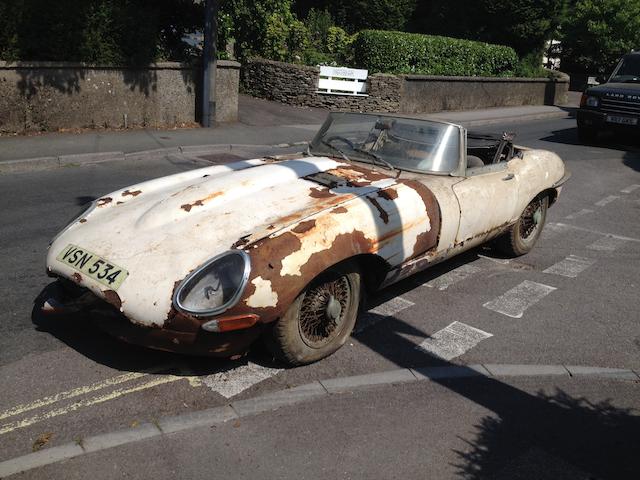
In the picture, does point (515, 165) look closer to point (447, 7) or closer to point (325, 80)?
point (325, 80)

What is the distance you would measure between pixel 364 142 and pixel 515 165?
5.38ft

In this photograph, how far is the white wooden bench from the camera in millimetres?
18297

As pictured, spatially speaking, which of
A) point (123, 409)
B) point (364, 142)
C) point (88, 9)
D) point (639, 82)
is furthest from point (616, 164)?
point (123, 409)

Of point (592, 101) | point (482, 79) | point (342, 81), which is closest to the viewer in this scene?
point (592, 101)

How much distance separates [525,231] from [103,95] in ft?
30.5

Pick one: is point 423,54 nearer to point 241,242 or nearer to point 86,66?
point 86,66

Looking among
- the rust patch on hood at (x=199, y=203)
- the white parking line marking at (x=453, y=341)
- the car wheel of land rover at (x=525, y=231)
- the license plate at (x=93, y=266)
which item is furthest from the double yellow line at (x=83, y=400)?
the car wheel of land rover at (x=525, y=231)

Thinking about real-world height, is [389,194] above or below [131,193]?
above

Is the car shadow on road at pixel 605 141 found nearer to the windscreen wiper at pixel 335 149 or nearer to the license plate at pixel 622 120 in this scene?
the license plate at pixel 622 120

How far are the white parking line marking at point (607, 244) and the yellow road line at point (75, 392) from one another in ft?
16.8

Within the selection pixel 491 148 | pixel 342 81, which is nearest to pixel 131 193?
pixel 491 148

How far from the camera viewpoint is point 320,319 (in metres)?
3.78

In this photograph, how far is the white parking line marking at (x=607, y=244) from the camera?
22.2 feet

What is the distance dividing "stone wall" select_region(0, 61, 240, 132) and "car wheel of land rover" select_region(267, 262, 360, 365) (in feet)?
31.2
